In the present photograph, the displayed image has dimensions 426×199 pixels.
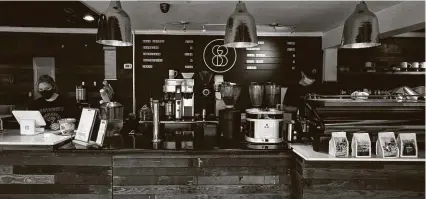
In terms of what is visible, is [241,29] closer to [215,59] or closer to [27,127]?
[27,127]

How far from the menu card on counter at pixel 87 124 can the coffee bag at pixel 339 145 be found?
2108 mm

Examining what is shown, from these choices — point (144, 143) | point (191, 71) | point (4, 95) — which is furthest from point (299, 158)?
point (4, 95)

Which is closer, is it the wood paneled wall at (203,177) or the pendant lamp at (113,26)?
the pendant lamp at (113,26)

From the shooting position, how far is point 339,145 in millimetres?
3094

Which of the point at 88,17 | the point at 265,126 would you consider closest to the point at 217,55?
the point at 88,17

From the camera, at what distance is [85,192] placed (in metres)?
3.37

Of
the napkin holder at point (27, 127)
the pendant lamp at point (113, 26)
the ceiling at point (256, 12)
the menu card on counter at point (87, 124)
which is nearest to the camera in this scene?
the pendant lamp at point (113, 26)

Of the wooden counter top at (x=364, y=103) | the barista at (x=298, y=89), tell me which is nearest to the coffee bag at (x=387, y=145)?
the wooden counter top at (x=364, y=103)

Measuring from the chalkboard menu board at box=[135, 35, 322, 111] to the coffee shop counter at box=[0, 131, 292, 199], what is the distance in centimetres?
367

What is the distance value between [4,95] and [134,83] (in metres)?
2.45

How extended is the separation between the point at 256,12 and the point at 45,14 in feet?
10.8

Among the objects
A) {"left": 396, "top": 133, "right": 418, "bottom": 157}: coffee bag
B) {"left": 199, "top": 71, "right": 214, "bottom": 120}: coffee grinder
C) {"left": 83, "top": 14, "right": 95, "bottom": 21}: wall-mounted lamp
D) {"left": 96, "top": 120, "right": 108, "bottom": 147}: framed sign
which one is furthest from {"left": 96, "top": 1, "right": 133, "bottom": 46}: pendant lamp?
{"left": 199, "top": 71, "right": 214, "bottom": 120}: coffee grinder

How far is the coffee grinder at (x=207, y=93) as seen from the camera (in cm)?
684

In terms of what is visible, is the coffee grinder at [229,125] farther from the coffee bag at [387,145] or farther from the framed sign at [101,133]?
the coffee bag at [387,145]
